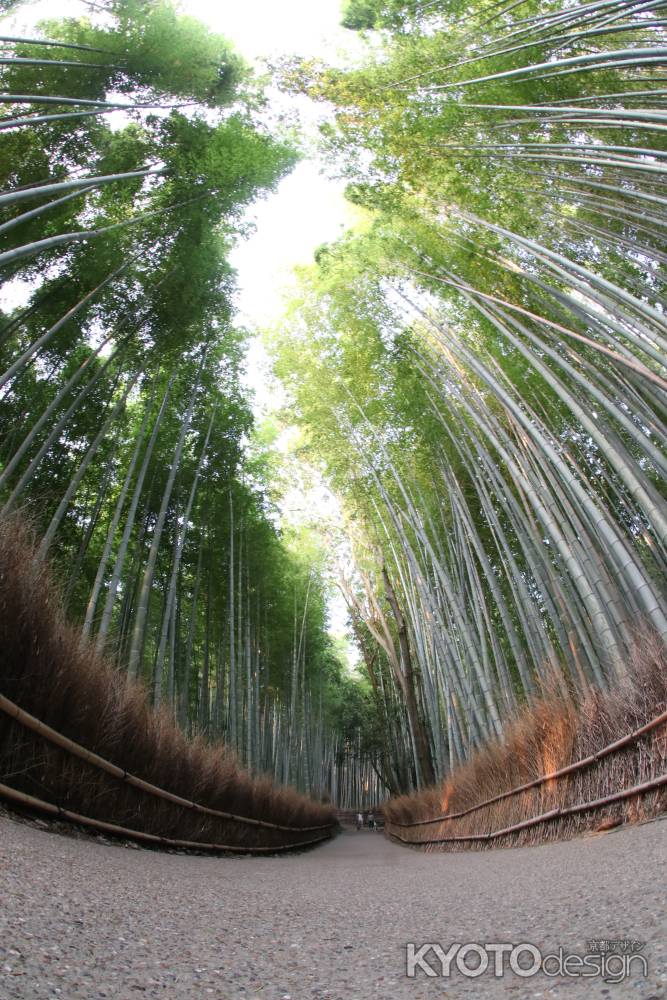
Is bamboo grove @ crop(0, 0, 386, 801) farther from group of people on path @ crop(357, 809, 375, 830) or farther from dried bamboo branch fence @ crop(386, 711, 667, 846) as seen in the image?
group of people on path @ crop(357, 809, 375, 830)

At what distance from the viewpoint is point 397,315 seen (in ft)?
21.2

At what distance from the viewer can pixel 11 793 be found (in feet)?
5.99

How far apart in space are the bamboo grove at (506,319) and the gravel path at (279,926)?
167 cm

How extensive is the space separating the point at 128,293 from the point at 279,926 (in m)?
5.49

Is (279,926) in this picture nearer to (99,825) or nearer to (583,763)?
(99,825)

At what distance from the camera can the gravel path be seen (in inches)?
30.1

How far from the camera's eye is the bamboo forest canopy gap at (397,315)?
3533 mm

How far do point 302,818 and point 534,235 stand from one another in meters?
7.00

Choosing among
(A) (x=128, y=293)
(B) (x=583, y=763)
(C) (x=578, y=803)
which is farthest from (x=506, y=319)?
(A) (x=128, y=293)

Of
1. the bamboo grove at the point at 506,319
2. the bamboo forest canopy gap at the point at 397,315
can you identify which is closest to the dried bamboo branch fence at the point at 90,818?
Answer: the bamboo forest canopy gap at the point at 397,315

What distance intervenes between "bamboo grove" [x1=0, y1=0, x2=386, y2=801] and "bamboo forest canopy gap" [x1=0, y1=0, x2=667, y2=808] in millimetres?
28

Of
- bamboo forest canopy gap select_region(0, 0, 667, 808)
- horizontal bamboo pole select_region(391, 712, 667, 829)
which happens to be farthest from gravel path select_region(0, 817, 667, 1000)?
bamboo forest canopy gap select_region(0, 0, 667, 808)

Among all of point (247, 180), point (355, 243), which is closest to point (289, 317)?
point (355, 243)

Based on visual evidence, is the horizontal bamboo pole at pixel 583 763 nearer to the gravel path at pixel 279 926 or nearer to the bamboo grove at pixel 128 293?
the gravel path at pixel 279 926
